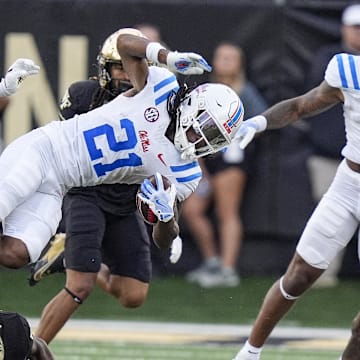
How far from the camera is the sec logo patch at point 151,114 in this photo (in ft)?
18.5

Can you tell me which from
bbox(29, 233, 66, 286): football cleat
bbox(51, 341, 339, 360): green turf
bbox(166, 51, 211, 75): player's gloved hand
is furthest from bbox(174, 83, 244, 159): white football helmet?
bbox(51, 341, 339, 360): green turf

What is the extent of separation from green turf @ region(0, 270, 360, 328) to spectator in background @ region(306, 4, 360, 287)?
36 centimetres

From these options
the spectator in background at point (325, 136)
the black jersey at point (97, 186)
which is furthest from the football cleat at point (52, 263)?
the spectator in background at point (325, 136)

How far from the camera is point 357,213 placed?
612cm

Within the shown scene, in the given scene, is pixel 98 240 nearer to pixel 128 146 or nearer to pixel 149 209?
pixel 128 146

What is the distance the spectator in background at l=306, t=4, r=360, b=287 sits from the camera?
30.2 ft

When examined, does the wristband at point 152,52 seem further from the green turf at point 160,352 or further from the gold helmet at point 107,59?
the green turf at point 160,352

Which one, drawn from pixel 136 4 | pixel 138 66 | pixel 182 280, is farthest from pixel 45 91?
pixel 138 66

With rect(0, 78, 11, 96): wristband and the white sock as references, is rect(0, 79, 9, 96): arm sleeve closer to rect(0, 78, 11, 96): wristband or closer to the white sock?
rect(0, 78, 11, 96): wristband

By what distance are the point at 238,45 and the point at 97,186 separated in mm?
3141

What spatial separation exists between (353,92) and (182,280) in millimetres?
3655

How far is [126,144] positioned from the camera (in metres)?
5.65

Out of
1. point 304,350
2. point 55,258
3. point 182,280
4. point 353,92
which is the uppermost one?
point 353,92

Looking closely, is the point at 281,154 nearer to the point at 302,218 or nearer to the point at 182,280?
the point at 302,218
